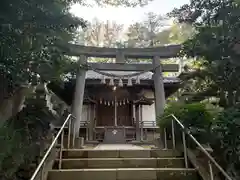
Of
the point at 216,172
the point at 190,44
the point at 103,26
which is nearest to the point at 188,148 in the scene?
the point at 216,172

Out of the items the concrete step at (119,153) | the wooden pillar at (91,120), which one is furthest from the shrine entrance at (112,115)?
the concrete step at (119,153)

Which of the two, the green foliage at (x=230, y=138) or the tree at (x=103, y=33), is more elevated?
the tree at (x=103, y=33)

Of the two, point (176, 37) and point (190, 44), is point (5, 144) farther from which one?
point (176, 37)

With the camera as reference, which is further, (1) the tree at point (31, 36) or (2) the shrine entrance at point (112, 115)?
(2) the shrine entrance at point (112, 115)

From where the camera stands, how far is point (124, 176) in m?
3.64

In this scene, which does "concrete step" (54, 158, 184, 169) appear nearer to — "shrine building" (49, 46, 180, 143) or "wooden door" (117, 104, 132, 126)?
"shrine building" (49, 46, 180, 143)

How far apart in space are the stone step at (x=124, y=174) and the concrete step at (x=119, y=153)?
0.84m

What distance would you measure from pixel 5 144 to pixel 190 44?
12.4ft

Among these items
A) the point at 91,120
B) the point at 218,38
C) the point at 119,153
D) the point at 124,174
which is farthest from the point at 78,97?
the point at 218,38

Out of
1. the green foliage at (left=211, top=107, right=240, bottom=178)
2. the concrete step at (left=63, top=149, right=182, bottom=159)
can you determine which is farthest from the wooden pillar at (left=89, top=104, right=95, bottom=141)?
the green foliage at (left=211, top=107, right=240, bottom=178)

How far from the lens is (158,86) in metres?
7.98

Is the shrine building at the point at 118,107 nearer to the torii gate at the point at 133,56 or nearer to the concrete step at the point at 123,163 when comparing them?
the torii gate at the point at 133,56

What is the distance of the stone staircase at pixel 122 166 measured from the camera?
3645 mm

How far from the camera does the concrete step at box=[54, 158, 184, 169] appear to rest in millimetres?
4160
